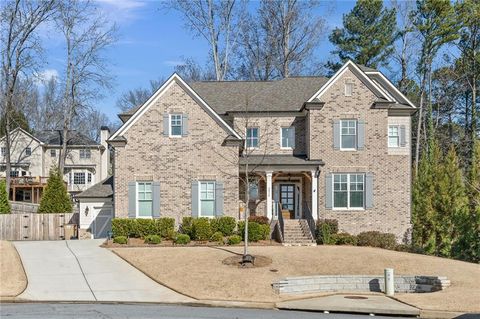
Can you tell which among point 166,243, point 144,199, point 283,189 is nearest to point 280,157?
point 283,189

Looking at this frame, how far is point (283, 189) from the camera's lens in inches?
1238

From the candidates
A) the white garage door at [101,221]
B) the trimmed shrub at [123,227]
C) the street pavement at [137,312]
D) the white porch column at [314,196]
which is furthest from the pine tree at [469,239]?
the white garage door at [101,221]

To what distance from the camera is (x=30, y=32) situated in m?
44.4

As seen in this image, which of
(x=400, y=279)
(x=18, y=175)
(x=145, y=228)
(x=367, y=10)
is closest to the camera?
(x=400, y=279)

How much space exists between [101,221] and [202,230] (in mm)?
8052

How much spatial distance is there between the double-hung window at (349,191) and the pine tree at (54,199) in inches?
709

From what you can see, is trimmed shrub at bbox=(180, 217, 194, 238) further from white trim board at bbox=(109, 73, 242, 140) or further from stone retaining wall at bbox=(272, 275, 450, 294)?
stone retaining wall at bbox=(272, 275, 450, 294)

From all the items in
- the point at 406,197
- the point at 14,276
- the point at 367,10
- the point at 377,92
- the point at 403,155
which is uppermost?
the point at 367,10

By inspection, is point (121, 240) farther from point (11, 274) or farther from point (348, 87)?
point (348, 87)

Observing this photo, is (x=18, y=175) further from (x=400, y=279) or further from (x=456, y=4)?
(x=400, y=279)

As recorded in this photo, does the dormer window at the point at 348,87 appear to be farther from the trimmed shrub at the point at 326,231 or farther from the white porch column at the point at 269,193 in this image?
the trimmed shrub at the point at 326,231

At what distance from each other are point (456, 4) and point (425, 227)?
70.3 ft

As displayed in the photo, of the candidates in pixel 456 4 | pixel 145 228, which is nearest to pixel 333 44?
pixel 456 4

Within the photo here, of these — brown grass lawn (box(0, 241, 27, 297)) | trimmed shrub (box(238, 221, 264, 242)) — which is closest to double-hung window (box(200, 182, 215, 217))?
trimmed shrub (box(238, 221, 264, 242))
